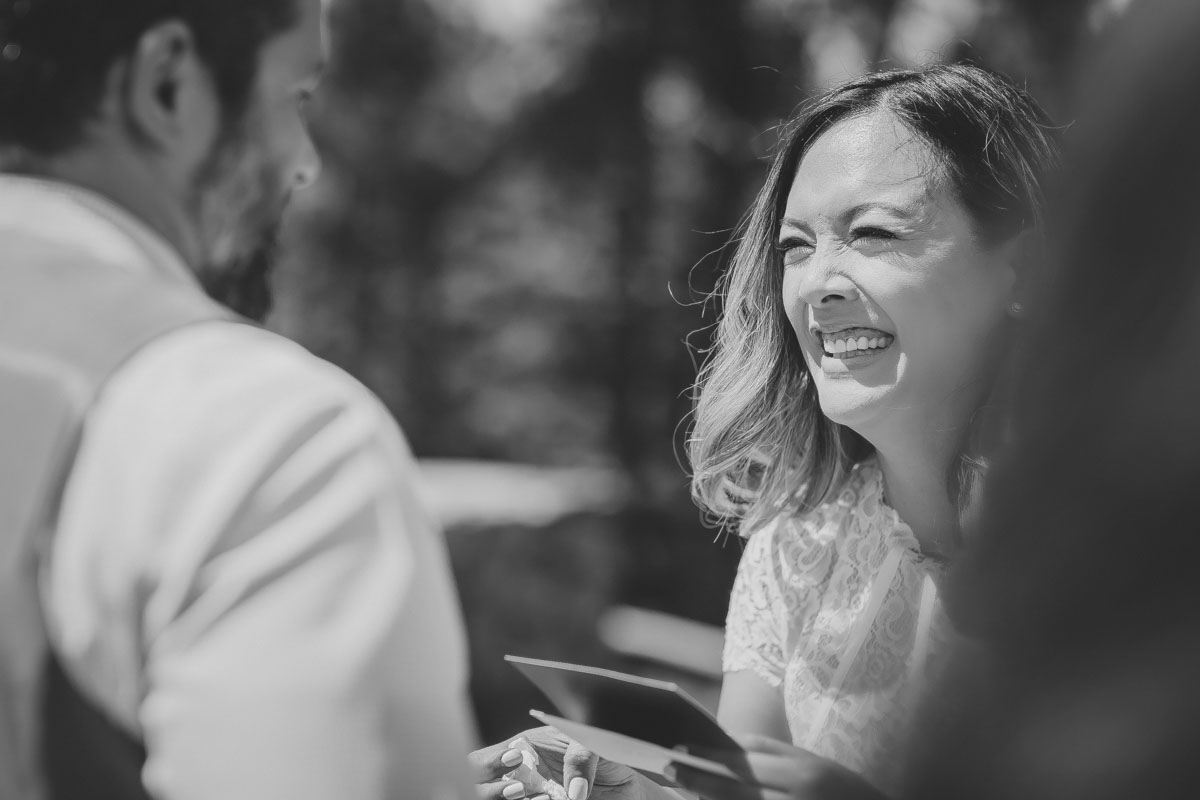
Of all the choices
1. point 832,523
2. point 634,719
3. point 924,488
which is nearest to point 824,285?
point 924,488

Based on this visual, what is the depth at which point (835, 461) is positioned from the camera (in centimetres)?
196

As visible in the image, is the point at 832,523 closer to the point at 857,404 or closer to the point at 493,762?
the point at 857,404

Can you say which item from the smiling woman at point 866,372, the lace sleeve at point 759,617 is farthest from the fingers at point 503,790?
the lace sleeve at point 759,617

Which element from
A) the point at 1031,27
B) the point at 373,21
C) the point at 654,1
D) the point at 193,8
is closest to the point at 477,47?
the point at 373,21

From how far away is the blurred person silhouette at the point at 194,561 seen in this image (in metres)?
0.68

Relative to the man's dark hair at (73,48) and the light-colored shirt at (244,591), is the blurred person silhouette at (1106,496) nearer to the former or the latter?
the light-colored shirt at (244,591)

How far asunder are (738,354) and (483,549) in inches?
182

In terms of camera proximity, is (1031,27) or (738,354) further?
(1031,27)

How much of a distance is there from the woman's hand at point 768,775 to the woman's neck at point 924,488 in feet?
2.02

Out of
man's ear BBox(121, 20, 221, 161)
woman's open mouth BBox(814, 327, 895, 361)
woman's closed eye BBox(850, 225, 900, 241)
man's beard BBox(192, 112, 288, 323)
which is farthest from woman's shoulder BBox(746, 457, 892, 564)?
man's ear BBox(121, 20, 221, 161)

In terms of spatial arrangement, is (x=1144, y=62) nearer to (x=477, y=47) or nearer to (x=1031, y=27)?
(x=1031, y=27)

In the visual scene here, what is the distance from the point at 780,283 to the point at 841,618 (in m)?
0.57

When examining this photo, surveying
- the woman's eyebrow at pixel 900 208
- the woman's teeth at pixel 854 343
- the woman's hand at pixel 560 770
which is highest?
the woman's eyebrow at pixel 900 208

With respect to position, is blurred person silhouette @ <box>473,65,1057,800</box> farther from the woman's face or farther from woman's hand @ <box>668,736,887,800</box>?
woman's hand @ <box>668,736,887,800</box>
